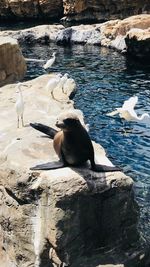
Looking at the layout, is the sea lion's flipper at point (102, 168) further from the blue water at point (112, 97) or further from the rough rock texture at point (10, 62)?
the rough rock texture at point (10, 62)

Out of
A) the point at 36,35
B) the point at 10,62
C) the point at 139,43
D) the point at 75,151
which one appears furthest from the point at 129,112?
the point at 36,35

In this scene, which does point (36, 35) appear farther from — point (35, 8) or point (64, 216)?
point (64, 216)

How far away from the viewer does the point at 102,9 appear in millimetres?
50781

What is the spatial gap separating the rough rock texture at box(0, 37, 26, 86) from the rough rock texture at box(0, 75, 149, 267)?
11867mm

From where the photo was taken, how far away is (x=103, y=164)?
34.3 ft

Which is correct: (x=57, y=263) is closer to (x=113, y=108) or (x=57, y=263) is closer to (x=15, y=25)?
(x=113, y=108)

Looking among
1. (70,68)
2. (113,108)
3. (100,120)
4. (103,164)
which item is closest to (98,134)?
(100,120)

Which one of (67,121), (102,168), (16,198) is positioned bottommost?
(16,198)

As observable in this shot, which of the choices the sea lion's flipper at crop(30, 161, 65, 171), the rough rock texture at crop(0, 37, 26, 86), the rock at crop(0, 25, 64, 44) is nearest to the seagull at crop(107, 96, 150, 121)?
the rough rock texture at crop(0, 37, 26, 86)

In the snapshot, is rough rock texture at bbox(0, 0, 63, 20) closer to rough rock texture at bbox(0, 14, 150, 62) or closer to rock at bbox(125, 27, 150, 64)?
rough rock texture at bbox(0, 14, 150, 62)

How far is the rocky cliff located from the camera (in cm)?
4975

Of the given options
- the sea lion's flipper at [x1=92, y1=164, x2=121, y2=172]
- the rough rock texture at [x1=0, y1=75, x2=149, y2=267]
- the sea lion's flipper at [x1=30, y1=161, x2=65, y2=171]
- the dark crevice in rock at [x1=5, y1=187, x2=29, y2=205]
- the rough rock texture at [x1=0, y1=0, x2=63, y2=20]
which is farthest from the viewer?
the rough rock texture at [x1=0, y1=0, x2=63, y2=20]

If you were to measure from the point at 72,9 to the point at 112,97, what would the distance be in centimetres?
3090

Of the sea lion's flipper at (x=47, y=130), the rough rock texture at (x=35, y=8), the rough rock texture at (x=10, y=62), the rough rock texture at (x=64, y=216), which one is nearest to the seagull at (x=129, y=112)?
the rough rock texture at (x=10, y=62)
